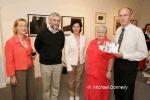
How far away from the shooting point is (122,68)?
8.87ft

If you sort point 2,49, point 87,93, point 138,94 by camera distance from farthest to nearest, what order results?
point 2,49 < point 138,94 < point 87,93

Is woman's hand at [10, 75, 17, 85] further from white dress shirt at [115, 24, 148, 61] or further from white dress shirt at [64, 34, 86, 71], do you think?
white dress shirt at [115, 24, 148, 61]

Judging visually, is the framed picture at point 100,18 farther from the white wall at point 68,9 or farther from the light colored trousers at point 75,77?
the light colored trousers at point 75,77

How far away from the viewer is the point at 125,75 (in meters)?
2.71

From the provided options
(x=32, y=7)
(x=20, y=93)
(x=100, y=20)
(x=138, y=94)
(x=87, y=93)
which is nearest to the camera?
(x=20, y=93)

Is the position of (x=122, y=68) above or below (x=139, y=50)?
below

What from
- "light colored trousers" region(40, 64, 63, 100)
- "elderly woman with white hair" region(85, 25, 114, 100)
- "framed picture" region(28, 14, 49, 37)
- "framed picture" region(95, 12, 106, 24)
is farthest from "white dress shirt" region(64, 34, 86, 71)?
"framed picture" region(95, 12, 106, 24)

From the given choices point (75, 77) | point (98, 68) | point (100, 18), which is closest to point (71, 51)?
point (75, 77)

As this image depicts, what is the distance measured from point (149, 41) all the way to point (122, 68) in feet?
13.1

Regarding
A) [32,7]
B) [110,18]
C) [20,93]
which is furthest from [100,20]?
[20,93]

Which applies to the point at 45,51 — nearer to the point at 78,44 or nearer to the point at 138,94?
the point at 78,44

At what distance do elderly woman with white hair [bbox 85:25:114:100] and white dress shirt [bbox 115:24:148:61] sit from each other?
0.31 metres

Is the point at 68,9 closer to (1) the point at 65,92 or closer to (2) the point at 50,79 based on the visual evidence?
(1) the point at 65,92

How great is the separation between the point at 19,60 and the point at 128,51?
1639 millimetres
